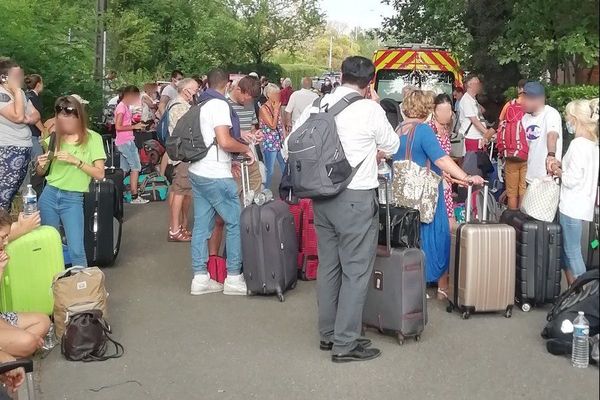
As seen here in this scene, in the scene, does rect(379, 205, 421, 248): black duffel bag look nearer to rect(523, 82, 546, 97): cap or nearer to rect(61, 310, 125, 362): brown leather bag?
rect(61, 310, 125, 362): brown leather bag

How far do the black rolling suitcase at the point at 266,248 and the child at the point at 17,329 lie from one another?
1.96 m

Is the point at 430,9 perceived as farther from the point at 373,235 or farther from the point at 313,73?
the point at 313,73

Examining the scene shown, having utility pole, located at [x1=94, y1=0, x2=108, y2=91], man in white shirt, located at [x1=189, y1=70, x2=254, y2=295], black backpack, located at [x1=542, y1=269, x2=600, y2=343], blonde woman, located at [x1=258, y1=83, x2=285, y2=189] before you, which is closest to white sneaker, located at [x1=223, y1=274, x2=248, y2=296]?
man in white shirt, located at [x1=189, y1=70, x2=254, y2=295]

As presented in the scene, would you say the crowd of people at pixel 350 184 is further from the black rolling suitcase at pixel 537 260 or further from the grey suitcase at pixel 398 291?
the grey suitcase at pixel 398 291

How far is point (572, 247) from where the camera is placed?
22.0ft

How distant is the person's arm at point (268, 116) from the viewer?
38.0ft

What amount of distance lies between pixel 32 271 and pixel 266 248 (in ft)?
6.24

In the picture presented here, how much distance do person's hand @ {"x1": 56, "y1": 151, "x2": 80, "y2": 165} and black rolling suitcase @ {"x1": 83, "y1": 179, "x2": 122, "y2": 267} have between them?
1.17 m

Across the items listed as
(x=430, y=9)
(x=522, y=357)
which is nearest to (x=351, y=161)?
Result: (x=522, y=357)

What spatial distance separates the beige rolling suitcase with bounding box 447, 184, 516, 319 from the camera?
6504mm

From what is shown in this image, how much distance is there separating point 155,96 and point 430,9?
27.5 ft

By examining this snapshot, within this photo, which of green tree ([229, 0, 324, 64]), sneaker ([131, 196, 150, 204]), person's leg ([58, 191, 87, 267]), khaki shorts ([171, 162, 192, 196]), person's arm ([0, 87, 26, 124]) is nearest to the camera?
person's leg ([58, 191, 87, 267])

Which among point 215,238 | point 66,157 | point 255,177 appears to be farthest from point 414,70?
point 66,157

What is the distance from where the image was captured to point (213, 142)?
7.18 m
